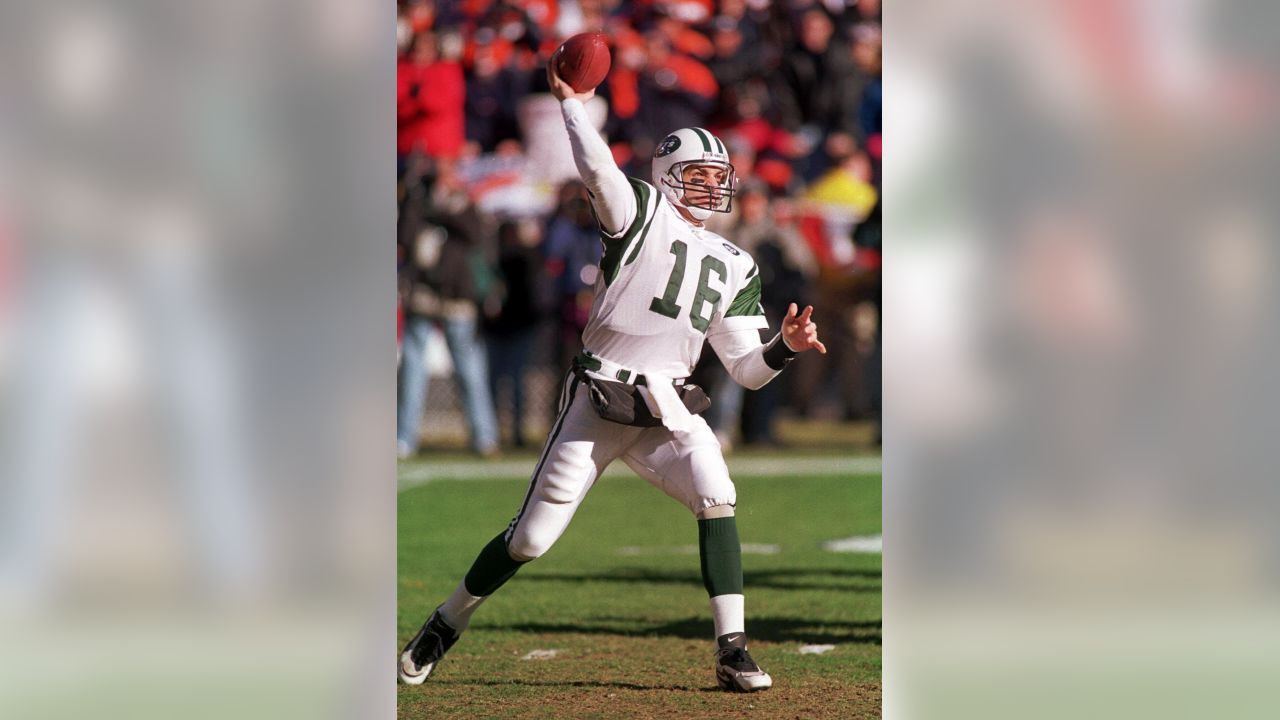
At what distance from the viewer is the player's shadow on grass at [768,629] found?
5.27 metres

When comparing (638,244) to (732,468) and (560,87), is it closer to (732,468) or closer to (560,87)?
(560,87)

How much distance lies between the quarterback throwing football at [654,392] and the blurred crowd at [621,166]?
665 centimetres

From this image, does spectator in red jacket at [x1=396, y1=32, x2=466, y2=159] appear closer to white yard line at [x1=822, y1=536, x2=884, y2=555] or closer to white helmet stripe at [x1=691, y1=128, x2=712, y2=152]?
white yard line at [x1=822, y1=536, x2=884, y2=555]

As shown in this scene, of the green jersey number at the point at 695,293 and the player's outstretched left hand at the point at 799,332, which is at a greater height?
the green jersey number at the point at 695,293

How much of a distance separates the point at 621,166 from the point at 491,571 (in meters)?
7.60

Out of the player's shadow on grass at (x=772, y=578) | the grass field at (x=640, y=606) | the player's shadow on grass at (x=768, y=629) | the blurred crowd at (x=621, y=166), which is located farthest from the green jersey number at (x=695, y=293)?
the blurred crowd at (x=621, y=166)

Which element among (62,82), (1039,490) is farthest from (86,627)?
(1039,490)

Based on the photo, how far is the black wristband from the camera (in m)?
4.30

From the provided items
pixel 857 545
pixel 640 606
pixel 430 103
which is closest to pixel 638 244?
pixel 640 606

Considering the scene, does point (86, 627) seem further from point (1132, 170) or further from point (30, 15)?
point (1132, 170)

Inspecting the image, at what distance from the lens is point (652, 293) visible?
430cm

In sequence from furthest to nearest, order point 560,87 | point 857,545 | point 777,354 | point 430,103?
point 430,103 → point 857,545 → point 777,354 → point 560,87

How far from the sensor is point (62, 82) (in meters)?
3.61

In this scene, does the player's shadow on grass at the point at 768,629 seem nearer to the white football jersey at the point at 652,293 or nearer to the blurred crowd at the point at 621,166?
the white football jersey at the point at 652,293
